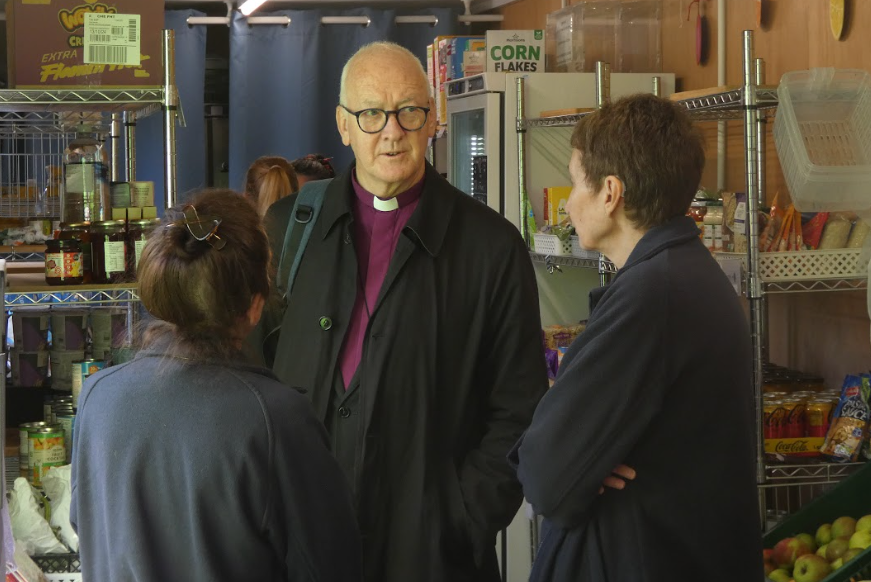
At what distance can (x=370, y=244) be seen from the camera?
223 cm

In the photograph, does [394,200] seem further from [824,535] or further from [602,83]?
[602,83]

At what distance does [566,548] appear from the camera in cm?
174

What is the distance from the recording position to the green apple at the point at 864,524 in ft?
8.25

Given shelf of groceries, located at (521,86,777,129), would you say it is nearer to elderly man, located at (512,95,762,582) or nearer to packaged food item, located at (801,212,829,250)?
packaged food item, located at (801,212,829,250)

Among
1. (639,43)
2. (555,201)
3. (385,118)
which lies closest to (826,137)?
(385,118)

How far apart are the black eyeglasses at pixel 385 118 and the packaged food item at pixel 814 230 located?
1150 millimetres

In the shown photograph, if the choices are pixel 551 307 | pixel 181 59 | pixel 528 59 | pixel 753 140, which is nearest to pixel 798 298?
pixel 753 140

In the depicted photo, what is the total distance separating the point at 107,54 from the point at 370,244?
0.97 metres

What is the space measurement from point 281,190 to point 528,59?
47.0 inches

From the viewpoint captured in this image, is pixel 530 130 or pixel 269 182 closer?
pixel 269 182

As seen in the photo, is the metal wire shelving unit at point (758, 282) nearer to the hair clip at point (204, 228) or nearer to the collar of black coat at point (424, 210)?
the collar of black coat at point (424, 210)

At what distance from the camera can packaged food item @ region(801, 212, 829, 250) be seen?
269 centimetres


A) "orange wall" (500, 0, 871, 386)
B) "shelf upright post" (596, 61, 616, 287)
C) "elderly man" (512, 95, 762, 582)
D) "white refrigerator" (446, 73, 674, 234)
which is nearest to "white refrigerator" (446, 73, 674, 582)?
"white refrigerator" (446, 73, 674, 234)

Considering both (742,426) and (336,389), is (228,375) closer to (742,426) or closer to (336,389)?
(336,389)
